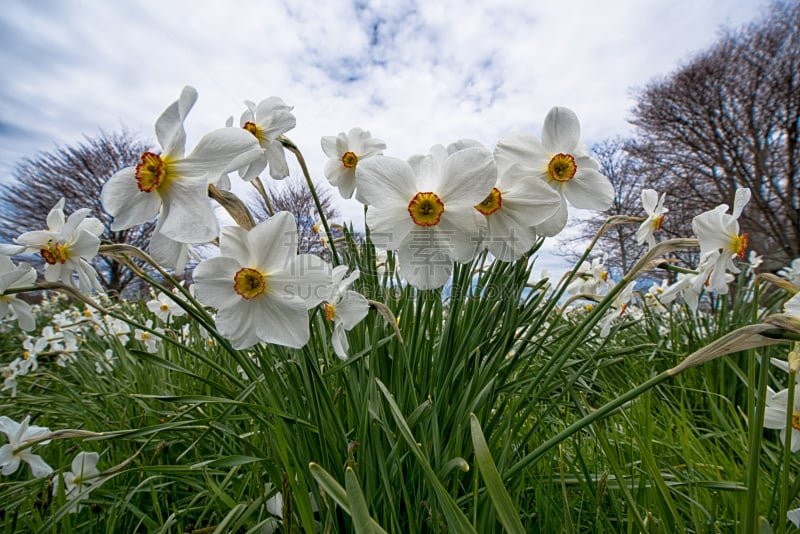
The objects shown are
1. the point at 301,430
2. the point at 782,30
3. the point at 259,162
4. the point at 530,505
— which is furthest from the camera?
the point at 782,30

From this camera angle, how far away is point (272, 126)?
122 centimetres

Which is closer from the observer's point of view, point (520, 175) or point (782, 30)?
point (520, 175)

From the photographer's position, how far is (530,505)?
1.51 meters

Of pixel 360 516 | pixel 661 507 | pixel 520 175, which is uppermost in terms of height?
pixel 520 175

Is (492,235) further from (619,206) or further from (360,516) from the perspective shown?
(619,206)

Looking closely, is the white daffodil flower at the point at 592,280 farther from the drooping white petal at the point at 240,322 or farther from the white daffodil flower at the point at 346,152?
the drooping white petal at the point at 240,322

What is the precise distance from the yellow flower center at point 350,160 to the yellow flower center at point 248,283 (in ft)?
2.26

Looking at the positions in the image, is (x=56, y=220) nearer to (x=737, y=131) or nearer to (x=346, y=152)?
(x=346, y=152)

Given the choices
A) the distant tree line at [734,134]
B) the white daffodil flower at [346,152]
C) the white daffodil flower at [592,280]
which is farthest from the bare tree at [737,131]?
the white daffodil flower at [346,152]

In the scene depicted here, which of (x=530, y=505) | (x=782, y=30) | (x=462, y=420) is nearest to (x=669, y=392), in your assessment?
(x=530, y=505)

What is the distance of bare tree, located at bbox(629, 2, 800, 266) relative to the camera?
12391 mm

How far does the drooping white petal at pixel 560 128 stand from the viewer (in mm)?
1130

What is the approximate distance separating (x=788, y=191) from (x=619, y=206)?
5083 millimetres

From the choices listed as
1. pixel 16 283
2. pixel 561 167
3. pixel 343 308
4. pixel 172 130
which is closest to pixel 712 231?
pixel 561 167
